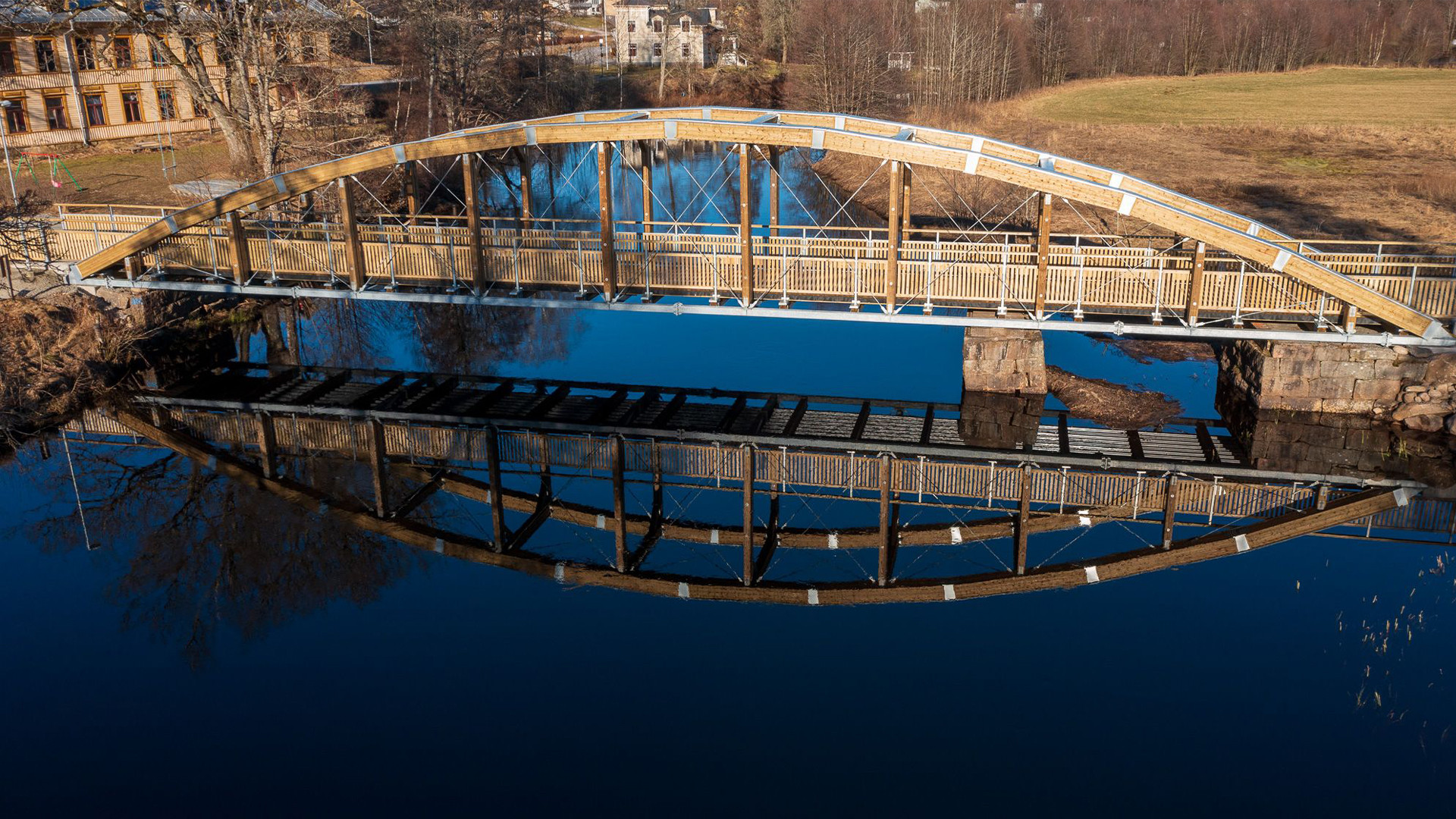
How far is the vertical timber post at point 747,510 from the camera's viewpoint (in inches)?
826

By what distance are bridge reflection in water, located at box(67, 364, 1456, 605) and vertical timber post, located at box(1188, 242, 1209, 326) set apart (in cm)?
290

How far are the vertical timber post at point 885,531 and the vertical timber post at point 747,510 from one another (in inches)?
88.5

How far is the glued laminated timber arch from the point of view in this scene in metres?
23.8

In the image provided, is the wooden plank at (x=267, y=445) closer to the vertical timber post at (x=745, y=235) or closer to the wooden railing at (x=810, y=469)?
the wooden railing at (x=810, y=469)

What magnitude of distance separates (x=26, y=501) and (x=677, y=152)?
2116 inches

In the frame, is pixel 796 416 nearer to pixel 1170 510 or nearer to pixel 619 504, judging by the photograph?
pixel 619 504

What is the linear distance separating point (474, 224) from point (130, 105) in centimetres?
3783

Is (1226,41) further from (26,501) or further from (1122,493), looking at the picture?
(26,501)

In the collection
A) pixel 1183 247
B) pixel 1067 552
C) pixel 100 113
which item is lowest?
pixel 1067 552

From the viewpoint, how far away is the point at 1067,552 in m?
21.9

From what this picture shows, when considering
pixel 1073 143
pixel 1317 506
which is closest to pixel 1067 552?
pixel 1317 506

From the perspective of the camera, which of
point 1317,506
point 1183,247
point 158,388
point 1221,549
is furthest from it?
point 1183,247

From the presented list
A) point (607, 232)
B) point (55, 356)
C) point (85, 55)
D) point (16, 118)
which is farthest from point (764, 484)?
point (85, 55)

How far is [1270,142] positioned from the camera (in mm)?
60469
